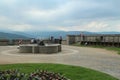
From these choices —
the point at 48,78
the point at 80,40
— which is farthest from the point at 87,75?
the point at 80,40

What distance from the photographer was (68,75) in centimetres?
1139

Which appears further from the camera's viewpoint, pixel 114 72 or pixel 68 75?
pixel 114 72

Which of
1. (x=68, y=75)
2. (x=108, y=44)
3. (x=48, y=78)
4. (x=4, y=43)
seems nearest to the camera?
(x=48, y=78)

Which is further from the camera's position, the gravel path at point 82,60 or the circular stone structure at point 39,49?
the circular stone structure at point 39,49

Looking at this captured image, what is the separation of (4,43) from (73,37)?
30.6 feet

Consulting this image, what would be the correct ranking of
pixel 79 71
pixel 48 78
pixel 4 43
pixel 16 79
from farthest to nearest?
pixel 4 43, pixel 79 71, pixel 48 78, pixel 16 79

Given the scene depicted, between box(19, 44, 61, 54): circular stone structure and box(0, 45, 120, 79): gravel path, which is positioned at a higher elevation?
box(19, 44, 61, 54): circular stone structure

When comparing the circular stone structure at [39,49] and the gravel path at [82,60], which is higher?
the circular stone structure at [39,49]

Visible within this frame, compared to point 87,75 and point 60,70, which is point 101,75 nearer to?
point 87,75

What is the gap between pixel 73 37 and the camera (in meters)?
39.3

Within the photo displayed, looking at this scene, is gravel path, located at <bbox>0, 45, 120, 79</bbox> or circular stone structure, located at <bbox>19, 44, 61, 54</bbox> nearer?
gravel path, located at <bbox>0, 45, 120, 79</bbox>

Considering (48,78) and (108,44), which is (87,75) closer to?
(48,78)

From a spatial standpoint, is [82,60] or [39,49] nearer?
[82,60]

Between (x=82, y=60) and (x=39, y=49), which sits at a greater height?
(x=39, y=49)
